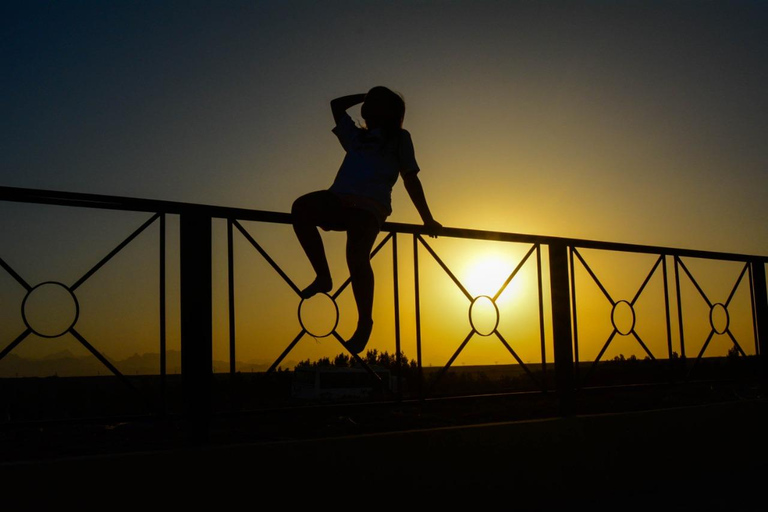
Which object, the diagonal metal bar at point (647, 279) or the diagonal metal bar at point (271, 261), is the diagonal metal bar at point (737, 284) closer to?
the diagonal metal bar at point (647, 279)

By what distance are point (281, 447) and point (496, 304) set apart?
5.93ft

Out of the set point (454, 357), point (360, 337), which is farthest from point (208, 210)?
point (454, 357)

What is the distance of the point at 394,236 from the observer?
153 inches

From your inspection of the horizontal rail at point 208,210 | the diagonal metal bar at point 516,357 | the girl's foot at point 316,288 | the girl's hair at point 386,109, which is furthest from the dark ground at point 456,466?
the girl's hair at point 386,109

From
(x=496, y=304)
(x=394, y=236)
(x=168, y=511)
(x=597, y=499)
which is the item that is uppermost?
(x=394, y=236)

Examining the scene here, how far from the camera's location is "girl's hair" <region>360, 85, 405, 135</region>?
3.52 metres

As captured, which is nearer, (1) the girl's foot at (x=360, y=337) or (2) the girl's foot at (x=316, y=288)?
(2) the girl's foot at (x=316, y=288)

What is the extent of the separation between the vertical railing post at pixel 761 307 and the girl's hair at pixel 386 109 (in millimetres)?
3833

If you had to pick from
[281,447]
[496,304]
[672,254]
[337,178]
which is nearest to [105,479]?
[281,447]

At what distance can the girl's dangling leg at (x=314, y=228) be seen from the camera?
11.0 feet

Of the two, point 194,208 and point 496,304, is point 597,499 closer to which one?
point 496,304

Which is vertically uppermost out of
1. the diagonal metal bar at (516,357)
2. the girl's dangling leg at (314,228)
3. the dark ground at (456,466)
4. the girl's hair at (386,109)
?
the girl's hair at (386,109)

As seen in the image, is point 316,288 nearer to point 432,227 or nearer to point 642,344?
point 432,227

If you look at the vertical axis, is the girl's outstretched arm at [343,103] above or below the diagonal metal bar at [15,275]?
above
